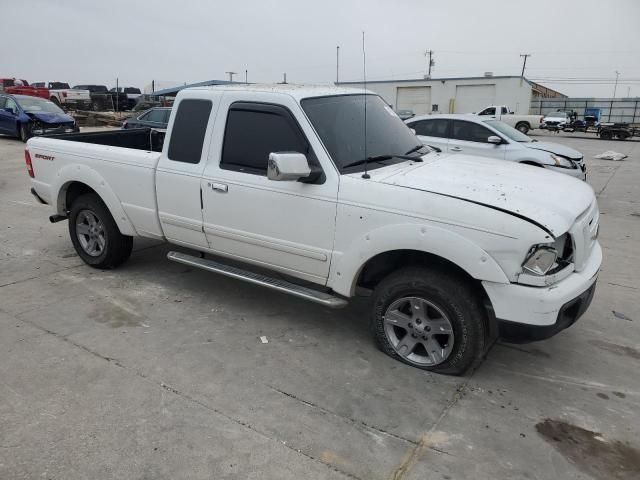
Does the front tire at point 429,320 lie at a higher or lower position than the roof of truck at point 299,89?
lower

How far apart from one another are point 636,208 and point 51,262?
385 inches

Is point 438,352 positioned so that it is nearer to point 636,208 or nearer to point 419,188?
point 419,188

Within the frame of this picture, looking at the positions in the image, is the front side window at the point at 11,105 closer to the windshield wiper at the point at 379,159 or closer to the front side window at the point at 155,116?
the front side window at the point at 155,116

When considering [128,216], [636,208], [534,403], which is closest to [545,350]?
[534,403]

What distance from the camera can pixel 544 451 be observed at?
2812mm

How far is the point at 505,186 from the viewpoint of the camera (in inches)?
135

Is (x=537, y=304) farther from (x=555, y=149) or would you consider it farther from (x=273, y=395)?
(x=555, y=149)

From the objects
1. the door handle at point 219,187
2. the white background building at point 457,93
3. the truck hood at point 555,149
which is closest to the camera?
the door handle at point 219,187

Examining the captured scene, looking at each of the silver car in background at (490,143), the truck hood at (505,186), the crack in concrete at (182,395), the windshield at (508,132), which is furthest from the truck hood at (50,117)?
the truck hood at (505,186)

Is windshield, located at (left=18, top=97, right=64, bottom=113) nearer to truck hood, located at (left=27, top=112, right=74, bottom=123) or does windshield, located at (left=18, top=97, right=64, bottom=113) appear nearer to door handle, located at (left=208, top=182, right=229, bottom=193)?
truck hood, located at (left=27, top=112, right=74, bottom=123)

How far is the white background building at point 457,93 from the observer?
45156mm

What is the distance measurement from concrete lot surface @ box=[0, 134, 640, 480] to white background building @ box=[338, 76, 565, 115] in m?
41.1

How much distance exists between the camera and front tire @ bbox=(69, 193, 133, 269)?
5.22 metres

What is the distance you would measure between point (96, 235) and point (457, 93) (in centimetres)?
4645
